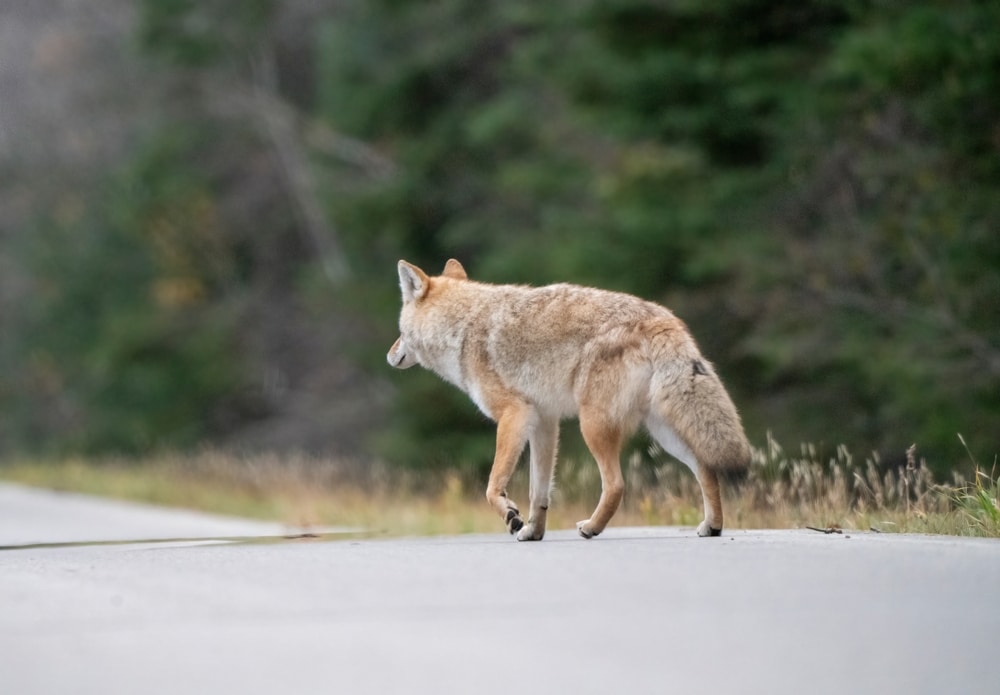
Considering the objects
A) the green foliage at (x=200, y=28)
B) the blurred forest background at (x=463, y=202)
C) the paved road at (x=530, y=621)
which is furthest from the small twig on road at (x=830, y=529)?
the green foliage at (x=200, y=28)

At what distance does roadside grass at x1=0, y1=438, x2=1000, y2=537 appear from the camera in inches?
404

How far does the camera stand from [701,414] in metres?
9.03

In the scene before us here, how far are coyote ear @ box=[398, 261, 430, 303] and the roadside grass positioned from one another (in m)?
1.99

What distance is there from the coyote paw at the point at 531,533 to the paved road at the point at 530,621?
0.91 metres

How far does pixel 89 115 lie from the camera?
1681 inches

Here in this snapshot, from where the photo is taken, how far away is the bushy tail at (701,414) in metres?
9.01

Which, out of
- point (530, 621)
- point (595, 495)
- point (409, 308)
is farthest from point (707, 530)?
point (595, 495)

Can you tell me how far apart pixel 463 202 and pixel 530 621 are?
84.7 feet

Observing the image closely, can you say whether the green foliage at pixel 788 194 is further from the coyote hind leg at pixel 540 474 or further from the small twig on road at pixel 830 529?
the coyote hind leg at pixel 540 474

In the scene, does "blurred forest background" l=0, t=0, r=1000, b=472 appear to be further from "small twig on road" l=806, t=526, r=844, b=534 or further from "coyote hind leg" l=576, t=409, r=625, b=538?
"coyote hind leg" l=576, t=409, r=625, b=538

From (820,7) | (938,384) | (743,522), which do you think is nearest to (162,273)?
(820,7)

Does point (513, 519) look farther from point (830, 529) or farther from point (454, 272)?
point (454, 272)

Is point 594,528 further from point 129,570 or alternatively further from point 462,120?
point 462,120

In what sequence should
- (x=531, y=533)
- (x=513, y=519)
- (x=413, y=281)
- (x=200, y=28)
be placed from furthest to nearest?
(x=200, y=28), (x=413, y=281), (x=531, y=533), (x=513, y=519)
